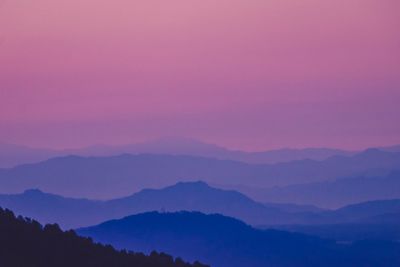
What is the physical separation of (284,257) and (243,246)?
226 inches

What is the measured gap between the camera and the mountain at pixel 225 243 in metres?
119

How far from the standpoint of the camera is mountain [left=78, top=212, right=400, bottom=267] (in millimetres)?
119438

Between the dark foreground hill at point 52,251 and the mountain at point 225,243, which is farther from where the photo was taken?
the mountain at point 225,243

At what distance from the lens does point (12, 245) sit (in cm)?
4000

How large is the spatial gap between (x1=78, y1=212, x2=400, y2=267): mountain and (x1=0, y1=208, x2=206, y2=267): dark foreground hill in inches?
2804

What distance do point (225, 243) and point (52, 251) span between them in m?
83.5

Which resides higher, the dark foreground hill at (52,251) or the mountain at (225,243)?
the mountain at (225,243)

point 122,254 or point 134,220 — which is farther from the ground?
point 134,220

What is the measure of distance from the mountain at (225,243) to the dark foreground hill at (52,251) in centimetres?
7122

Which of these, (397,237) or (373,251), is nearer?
(373,251)

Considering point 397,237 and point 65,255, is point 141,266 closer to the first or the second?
point 65,255

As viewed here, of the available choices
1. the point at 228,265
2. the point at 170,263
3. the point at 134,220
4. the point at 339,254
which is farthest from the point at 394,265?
the point at 170,263

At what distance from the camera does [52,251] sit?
134 feet

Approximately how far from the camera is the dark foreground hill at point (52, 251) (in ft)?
129
